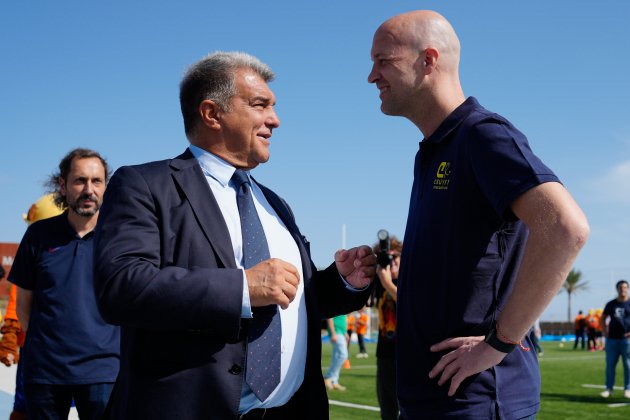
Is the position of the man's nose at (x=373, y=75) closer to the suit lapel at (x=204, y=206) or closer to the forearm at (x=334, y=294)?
the suit lapel at (x=204, y=206)

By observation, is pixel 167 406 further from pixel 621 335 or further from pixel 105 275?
pixel 621 335

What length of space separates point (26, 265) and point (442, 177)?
3.38m

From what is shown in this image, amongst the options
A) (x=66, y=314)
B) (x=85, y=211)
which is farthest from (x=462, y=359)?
(x=85, y=211)

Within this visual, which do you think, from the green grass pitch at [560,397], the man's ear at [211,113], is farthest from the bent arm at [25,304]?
the green grass pitch at [560,397]

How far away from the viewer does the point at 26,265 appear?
15.1 ft

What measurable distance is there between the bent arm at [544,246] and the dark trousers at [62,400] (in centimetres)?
310

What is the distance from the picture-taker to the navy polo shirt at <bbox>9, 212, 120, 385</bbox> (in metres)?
4.27

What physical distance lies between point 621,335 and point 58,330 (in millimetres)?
11060

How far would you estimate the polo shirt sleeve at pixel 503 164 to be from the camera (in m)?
2.06

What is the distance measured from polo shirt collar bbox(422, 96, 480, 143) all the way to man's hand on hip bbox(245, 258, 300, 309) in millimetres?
747

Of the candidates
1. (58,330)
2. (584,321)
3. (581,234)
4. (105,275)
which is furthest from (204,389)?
(584,321)

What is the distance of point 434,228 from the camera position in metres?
2.32

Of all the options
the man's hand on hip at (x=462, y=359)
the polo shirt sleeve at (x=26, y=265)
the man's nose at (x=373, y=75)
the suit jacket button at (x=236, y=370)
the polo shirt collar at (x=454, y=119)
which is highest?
the man's nose at (x=373, y=75)

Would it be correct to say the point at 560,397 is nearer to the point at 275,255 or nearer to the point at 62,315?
the point at 62,315
